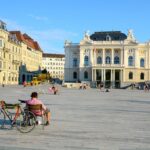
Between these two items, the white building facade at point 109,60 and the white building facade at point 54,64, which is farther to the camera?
the white building facade at point 54,64

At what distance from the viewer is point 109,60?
93.3 meters

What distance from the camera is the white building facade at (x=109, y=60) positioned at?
90.9 metres

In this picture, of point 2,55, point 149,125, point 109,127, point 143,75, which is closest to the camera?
point 109,127

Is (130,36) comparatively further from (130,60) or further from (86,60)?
(86,60)

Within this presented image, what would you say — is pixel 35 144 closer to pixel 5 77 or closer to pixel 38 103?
pixel 38 103

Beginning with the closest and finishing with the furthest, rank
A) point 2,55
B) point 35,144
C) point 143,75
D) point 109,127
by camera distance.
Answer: point 35,144, point 109,127, point 2,55, point 143,75

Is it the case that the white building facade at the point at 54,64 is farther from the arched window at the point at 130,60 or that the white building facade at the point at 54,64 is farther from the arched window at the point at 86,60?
the arched window at the point at 130,60

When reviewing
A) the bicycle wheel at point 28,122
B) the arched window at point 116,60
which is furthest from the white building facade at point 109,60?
the bicycle wheel at point 28,122

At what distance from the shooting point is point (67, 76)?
9462 cm

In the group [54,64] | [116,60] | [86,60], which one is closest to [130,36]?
[116,60]

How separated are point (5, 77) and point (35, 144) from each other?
264ft

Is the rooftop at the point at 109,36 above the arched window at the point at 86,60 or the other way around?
above

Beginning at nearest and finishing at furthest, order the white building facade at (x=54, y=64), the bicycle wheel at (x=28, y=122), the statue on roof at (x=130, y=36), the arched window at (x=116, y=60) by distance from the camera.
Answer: the bicycle wheel at (x=28, y=122), the statue on roof at (x=130, y=36), the arched window at (x=116, y=60), the white building facade at (x=54, y=64)

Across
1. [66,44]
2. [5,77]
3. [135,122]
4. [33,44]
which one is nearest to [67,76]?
[66,44]
